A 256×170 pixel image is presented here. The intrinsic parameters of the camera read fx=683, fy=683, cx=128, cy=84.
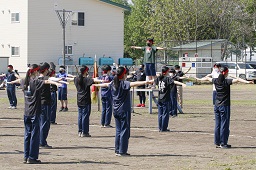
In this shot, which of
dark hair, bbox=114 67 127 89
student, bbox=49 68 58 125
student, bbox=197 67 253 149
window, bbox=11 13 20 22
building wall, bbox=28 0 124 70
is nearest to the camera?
dark hair, bbox=114 67 127 89

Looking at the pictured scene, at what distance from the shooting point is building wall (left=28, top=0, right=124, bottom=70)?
66.6 m

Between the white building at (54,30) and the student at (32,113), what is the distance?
52.0 m

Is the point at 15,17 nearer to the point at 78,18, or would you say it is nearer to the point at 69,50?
the point at 69,50

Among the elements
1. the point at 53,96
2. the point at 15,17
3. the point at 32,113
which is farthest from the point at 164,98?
the point at 15,17

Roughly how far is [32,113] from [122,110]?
225cm

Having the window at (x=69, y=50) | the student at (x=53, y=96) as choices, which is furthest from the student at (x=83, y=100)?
the window at (x=69, y=50)

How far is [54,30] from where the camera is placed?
67.8 m

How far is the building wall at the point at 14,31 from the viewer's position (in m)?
66.4

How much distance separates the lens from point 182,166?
46.6 ft

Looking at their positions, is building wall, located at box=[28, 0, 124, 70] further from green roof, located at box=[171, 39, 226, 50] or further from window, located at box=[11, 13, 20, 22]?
green roof, located at box=[171, 39, 226, 50]

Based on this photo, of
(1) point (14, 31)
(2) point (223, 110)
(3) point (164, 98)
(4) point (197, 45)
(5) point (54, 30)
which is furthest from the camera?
(4) point (197, 45)

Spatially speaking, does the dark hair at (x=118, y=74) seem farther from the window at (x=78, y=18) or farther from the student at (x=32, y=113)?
the window at (x=78, y=18)

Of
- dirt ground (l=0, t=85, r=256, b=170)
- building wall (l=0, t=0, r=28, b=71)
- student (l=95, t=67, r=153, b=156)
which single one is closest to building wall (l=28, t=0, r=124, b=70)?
building wall (l=0, t=0, r=28, b=71)

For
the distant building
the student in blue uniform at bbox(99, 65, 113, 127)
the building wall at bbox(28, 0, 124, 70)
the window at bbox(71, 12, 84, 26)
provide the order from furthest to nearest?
1. the window at bbox(71, 12, 84, 26)
2. the distant building
3. the building wall at bbox(28, 0, 124, 70)
4. the student in blue uniform at bbox(99, 65, 113, 127)
